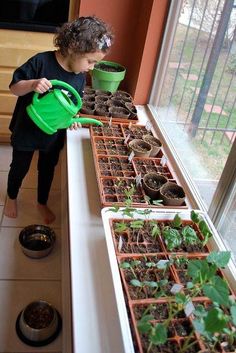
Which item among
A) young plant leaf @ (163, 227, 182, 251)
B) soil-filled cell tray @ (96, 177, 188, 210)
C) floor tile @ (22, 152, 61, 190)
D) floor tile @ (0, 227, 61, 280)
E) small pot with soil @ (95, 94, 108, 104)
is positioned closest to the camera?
young plant leaf @ (163, 227, 182, 251)

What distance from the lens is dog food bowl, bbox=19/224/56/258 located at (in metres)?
1.61

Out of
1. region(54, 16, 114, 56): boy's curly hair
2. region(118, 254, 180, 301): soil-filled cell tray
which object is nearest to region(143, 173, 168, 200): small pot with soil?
region(118, 254, 180, 301): soil-filled cell tray

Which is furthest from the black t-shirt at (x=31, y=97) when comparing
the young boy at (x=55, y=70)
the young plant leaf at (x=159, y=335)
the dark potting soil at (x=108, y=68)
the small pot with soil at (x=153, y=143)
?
the young plant leaf at (x=159, y=335)

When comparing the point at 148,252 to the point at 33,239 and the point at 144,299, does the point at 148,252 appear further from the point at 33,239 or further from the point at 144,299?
the point at 33,239

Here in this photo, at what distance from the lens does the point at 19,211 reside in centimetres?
189

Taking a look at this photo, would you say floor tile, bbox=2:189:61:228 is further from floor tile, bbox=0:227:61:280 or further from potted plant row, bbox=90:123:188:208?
potted plant row, bbox=90:123:188:208

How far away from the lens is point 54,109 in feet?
4.05

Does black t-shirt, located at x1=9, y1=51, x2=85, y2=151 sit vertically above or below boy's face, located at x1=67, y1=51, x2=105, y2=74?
below

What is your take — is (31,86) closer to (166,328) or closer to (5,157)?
(166,328)

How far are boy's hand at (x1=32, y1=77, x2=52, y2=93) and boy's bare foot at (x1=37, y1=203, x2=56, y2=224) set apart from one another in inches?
32.0

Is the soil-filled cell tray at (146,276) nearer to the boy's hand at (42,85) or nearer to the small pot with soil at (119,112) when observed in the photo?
the boy's hand at (42,85)

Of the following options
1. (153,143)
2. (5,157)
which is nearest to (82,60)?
(153,143)

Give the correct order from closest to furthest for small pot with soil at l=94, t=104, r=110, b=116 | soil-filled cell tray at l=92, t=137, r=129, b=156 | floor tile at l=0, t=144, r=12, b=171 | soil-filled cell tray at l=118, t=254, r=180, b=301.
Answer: soil-filled cell tray at l=118, t=254, r=180, b=301, soil-filled cell tray at l=92, t=137, r=129, b=156, small pot with soil at l=94, t=104, r=110, b=116, floor tile at l=0, t=144, r=12, b=171

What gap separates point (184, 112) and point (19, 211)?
1.03m
